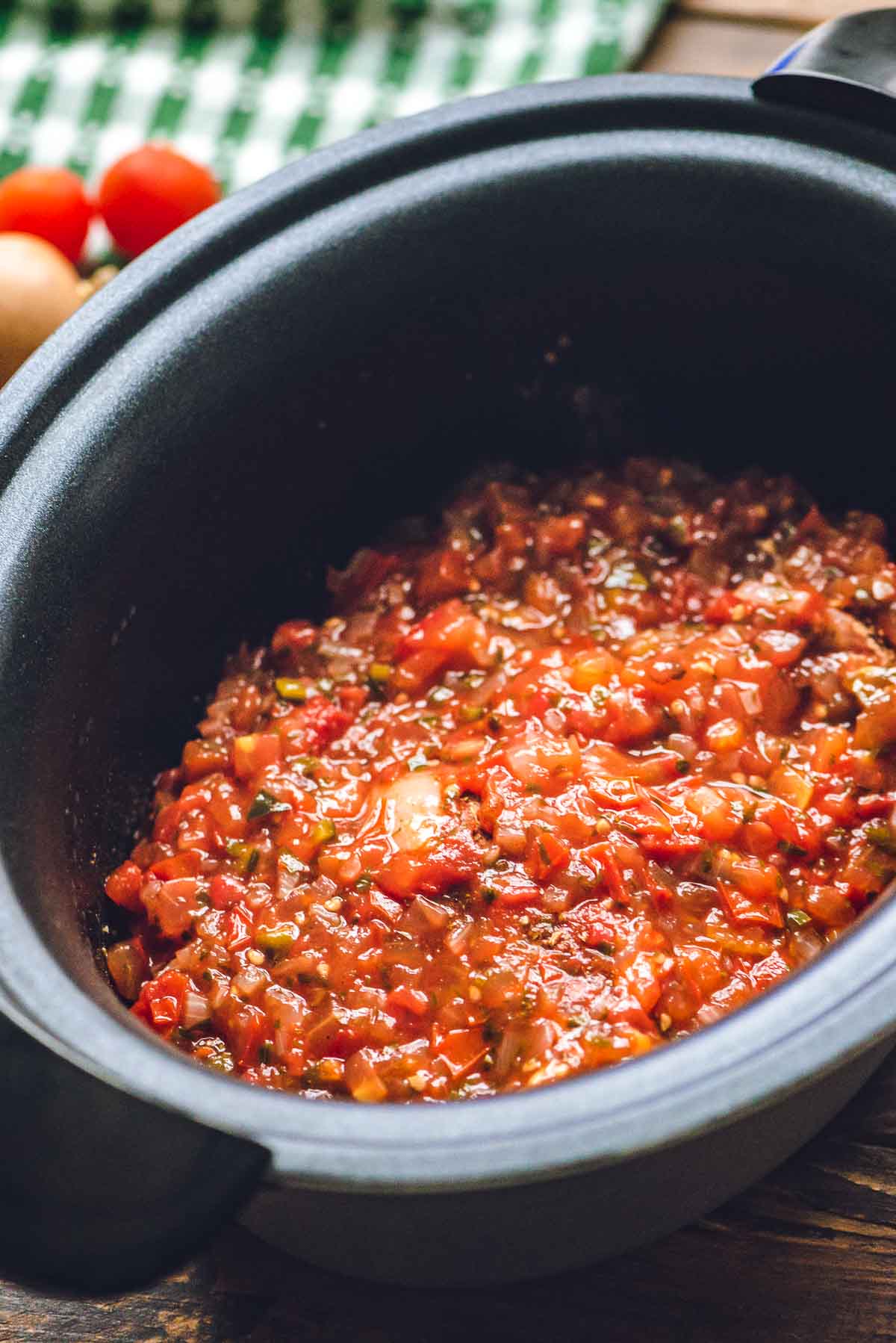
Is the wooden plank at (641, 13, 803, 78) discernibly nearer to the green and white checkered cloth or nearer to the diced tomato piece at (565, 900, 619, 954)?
the green and white checkered cloth

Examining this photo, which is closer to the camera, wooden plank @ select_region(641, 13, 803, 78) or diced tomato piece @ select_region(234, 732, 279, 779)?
diced tomato piece @ select_region(234, 732, 279, 779)

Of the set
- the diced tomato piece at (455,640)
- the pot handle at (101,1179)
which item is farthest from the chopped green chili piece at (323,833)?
the pot handle at (101,1179)

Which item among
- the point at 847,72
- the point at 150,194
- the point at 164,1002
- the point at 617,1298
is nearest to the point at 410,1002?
the point at 164,1002

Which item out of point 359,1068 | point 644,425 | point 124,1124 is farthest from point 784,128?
point 124,1124

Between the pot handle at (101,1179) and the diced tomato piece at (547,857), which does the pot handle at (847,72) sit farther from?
the pot handle at (101,1179)

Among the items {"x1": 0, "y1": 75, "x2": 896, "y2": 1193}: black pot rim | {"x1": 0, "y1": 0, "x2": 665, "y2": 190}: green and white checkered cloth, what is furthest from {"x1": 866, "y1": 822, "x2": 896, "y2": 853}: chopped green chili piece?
{"x1": 0, "y1": 0, "x2": 665, "y2": 190}: green and white checkered cloth
